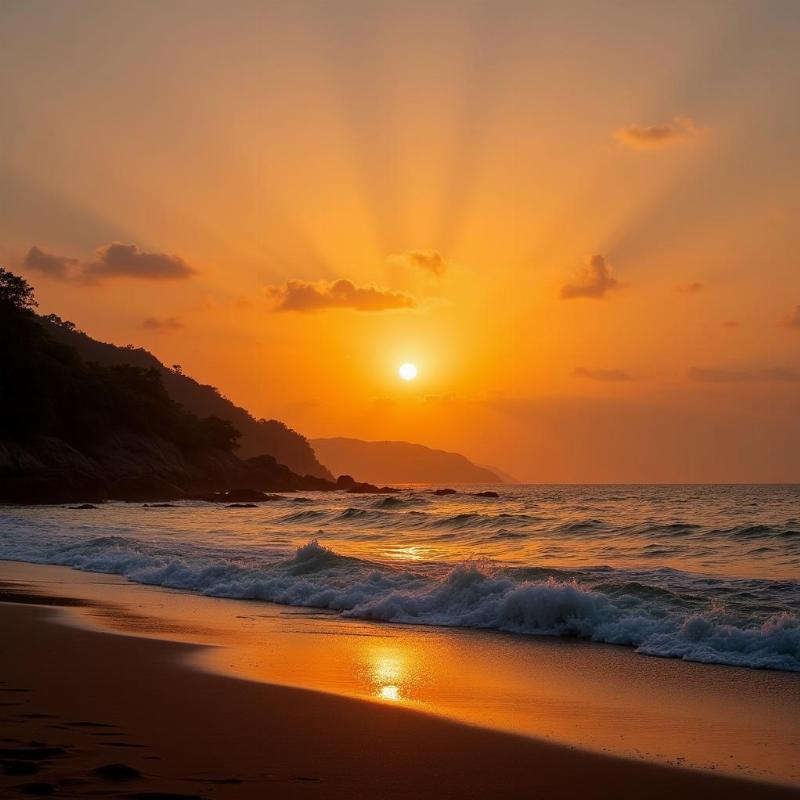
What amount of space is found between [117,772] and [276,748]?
4.24 ft

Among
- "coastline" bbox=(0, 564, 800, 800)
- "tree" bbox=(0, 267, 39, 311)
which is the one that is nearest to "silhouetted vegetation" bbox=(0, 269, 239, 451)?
"tree" bbox=(0, 267, 39, 311)

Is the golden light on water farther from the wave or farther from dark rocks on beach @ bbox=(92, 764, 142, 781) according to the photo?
the wave

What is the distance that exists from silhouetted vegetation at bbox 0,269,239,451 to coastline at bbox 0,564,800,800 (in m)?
69.6

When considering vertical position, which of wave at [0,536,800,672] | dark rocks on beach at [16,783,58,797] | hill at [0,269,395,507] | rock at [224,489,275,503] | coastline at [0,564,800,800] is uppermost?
hill at [0,269,395,507]

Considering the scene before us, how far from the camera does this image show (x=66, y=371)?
293 feet

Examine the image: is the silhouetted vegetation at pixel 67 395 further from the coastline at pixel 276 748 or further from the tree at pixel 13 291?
the coastline at pixel 276 748

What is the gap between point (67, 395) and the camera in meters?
86.4

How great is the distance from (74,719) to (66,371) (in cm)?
8844

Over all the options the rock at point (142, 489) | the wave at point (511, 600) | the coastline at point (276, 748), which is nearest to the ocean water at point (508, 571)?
the wave at point (511, 600)

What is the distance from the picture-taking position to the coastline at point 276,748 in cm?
555

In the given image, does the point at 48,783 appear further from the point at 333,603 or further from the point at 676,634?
the point at 333,603

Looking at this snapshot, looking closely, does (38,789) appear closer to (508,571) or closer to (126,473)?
(508,571)

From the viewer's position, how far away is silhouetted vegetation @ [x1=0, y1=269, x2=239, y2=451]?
75312 mm

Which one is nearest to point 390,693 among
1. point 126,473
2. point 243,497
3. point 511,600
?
point 511,600
